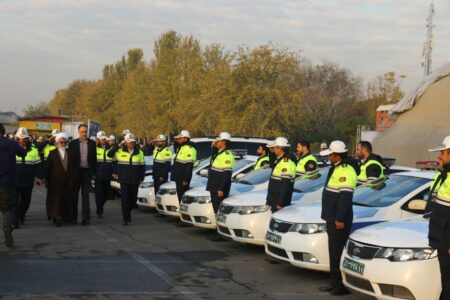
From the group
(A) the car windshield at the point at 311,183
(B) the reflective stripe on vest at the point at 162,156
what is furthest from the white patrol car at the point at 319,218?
(B) the reflective stripe on vest at the point at 162,156

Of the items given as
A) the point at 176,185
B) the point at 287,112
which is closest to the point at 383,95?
the point at 287,112

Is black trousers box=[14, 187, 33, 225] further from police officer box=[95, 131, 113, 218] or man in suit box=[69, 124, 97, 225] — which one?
police officer box=[95, 131, 113, 218]

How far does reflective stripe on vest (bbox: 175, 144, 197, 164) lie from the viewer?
1284cm

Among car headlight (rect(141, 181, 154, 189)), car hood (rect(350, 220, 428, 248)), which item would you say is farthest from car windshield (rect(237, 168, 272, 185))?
car hood (rect(350, 220, 428, 248))

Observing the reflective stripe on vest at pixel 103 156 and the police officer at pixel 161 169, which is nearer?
the police officer at pixel 161 169

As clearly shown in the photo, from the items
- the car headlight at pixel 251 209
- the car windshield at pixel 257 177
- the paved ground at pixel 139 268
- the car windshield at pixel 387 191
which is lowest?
the paved ground at pixel 139 268

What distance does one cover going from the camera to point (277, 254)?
8359 mm

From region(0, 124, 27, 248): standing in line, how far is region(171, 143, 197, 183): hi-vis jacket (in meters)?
3.61

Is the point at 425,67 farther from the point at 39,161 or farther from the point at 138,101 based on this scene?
the point at 39,161

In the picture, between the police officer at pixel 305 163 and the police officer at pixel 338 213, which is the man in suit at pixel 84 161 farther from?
the police officer at pixel 338 213

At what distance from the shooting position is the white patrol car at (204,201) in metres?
11.5

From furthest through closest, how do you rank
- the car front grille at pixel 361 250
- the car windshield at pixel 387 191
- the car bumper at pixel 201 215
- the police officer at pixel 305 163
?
the police officer at pixel 305 163
the car bumper at pixel 201 215
the car windshield at pixel 387 191
the car front grille at pixel 361 250

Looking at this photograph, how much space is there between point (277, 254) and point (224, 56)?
3469 cm

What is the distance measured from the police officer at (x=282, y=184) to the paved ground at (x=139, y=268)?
89 cm
